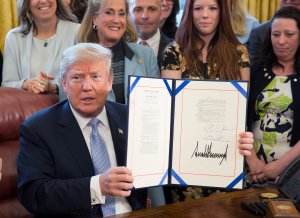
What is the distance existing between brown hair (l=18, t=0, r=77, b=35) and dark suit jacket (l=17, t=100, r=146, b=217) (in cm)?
101

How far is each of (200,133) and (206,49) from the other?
2.25 ft

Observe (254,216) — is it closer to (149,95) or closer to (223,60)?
(149,95)

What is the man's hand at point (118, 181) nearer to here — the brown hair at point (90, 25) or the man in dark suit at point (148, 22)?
the brown hair at point (90, 25)

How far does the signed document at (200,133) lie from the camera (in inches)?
79.4

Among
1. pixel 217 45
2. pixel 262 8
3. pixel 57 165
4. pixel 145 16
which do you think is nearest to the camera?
pixel 57 165

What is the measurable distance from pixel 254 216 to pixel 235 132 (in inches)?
13.5

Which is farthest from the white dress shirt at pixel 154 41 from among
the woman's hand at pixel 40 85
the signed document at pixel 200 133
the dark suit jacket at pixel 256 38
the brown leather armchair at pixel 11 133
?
the signed document at pixel 200 133

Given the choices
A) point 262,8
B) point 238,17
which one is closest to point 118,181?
point 238,17

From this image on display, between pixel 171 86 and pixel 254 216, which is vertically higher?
pixel 171 86

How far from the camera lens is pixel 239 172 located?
2051 mm

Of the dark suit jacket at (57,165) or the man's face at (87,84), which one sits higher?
the man's face at (87,84)

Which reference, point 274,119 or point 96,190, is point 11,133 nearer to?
point 96,190

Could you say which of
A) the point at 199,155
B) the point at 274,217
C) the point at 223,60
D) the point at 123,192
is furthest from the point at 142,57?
the point at 274,217

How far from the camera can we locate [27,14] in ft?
9.93
